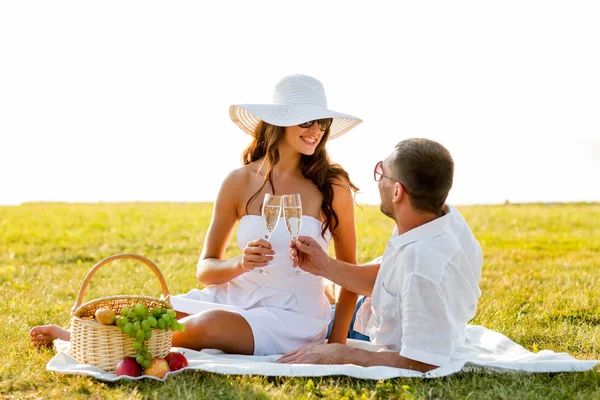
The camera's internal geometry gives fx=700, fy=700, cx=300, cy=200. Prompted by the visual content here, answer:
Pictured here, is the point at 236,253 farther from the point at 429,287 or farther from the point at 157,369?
the point at 429,287

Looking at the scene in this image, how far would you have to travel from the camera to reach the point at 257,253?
4543mm

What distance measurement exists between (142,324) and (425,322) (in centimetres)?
182

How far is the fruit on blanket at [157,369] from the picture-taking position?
15.1 ft

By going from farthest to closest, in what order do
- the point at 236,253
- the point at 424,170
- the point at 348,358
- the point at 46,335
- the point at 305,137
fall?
1. the point at 236,253
2. the point at 46,335
3. the point at 305,137
4. the point at 348,358
5. the point at 424,170

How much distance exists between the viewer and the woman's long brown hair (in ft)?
18.4

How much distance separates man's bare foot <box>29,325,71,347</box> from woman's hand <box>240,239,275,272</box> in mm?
1959

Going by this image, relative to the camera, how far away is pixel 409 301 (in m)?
4.43

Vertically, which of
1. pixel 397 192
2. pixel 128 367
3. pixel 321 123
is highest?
pixel 321 123

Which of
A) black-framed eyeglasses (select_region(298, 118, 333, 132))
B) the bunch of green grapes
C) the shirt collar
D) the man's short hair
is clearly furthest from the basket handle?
the man's short hair

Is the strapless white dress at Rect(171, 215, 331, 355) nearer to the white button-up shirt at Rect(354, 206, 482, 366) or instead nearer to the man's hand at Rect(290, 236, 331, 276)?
the man's hand at Rect(290, 236, 331, 276)

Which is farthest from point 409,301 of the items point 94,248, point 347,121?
point 94,248

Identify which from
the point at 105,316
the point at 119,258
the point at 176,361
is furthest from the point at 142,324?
the point at 119,258

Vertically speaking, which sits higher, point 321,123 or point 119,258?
point 321,123

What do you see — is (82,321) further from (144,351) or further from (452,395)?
(452,395)
